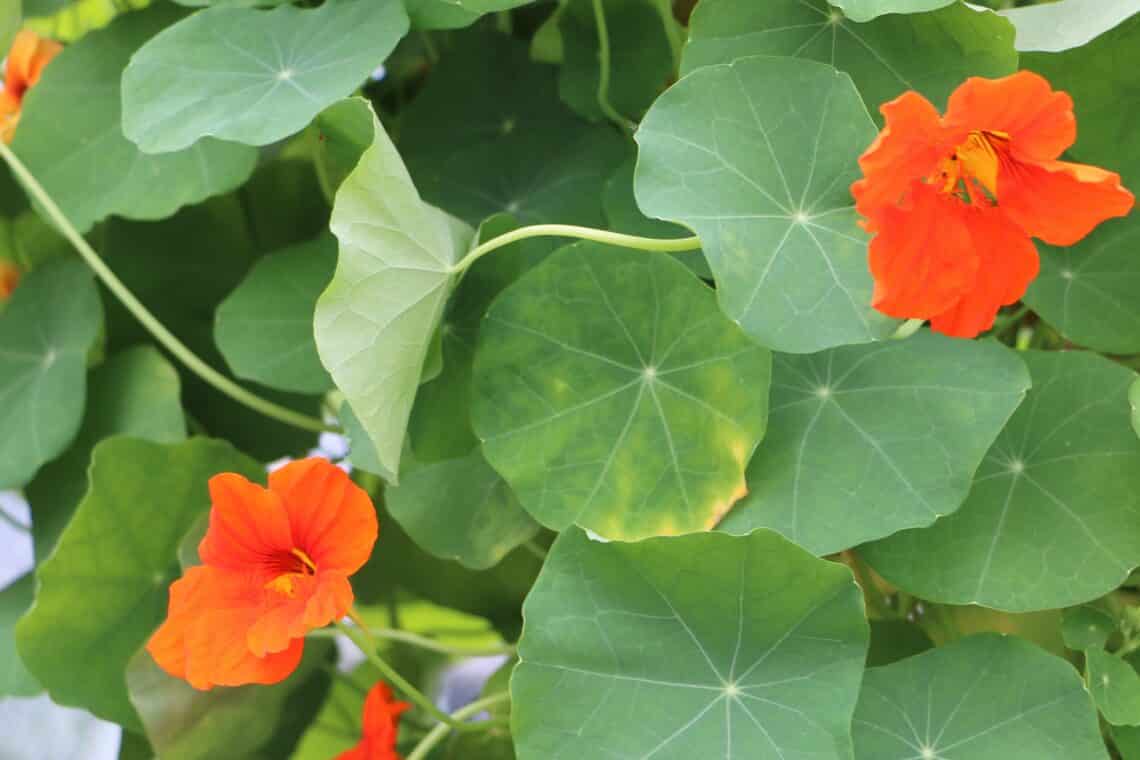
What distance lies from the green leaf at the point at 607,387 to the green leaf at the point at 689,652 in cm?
6

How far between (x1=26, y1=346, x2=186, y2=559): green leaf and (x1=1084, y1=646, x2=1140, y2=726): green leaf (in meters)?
0.68

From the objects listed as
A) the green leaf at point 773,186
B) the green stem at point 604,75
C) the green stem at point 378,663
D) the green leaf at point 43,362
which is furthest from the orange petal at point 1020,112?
the green leaf at point 43,362

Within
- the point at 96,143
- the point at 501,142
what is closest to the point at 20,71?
the point at 96,143

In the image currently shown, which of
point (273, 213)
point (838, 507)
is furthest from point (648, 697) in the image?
point (273, 213)

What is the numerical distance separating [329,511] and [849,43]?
1.42ft

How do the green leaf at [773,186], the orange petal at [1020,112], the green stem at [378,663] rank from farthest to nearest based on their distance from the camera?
the green stem at [378,663]
the green leaf at [773,186]
the orange petal at [1020,112]

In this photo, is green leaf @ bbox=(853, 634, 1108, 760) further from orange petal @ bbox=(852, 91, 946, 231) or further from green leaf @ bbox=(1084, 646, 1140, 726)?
orange petal @ bbox=(852, 91, 946, 231)

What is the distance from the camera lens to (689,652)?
0.67m

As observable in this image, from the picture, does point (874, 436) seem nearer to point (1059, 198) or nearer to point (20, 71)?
point (1059, 198)

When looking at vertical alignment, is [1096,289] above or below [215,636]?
below

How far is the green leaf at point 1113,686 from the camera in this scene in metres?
0.68

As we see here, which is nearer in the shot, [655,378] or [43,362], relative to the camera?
[655,378]

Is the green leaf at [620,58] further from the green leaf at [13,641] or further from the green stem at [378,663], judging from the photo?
the green leaf at [13,641]

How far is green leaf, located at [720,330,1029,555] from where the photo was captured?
2.25 ft
